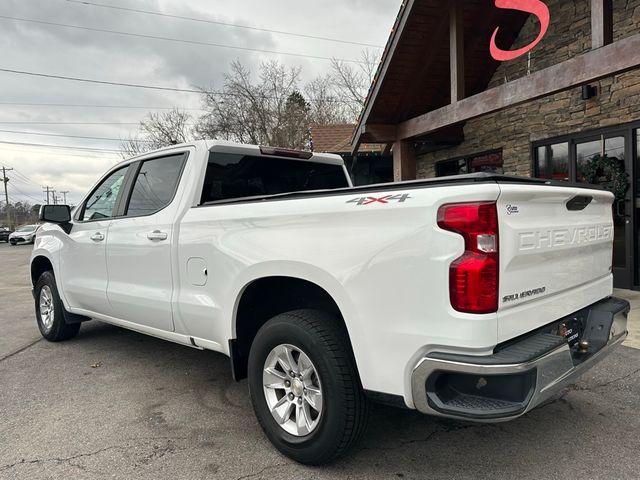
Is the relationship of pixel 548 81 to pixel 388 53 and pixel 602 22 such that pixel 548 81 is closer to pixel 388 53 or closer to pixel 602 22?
pixel 602 22

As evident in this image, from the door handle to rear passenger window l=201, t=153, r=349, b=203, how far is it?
39cm

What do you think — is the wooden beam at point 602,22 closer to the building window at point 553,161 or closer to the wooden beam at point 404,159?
the building window at point 553,161

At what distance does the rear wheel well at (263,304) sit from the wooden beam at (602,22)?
4.79 metres

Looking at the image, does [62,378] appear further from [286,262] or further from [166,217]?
[286,262]

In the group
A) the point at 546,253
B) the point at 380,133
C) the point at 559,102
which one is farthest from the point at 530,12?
the point at 546,253

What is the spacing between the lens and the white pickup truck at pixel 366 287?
6.89 feet

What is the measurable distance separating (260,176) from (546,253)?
8.02ft

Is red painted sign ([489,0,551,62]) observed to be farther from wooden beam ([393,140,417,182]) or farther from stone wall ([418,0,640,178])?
wooden beam ([393,140,417,182])

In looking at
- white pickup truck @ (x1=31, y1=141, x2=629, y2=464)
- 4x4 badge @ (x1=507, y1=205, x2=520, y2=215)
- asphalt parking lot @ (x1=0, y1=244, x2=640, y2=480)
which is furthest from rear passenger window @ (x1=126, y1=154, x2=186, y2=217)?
4x4 badge @ (x1=507, y1=205, x2=520, y2=215)

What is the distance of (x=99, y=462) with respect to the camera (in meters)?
2.87

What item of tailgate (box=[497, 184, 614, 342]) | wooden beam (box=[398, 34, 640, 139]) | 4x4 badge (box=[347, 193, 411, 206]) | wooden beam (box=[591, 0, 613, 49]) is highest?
wooden beam (box=[591, 0, 613, 49])

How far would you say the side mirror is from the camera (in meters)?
4.83

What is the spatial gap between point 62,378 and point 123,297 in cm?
109

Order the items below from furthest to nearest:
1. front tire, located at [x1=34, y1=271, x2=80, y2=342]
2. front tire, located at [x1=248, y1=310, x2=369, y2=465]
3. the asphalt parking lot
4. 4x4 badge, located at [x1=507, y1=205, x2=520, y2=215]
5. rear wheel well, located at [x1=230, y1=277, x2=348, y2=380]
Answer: front tire, located at [x1=34, y1=271, x2=80, y2=342] < rear wheel well, located at [x1=230, y1=277, x2=348, y2=380] < the asphalt parking lot < front tire, located at [x1=248, y1=310, x2=369, y2=465] < 4x4 badge, located at [x1=507, y1=205, x2=520, y2=215]
